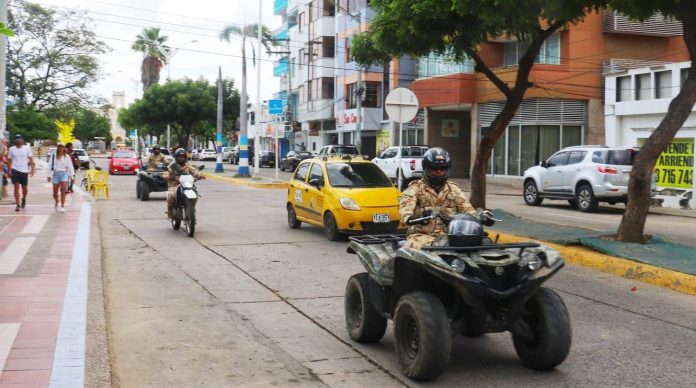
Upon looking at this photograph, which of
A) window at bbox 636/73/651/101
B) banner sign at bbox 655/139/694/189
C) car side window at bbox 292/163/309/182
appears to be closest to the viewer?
car side window at bbox 292/163/309/182

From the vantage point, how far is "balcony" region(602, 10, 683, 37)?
32.6m

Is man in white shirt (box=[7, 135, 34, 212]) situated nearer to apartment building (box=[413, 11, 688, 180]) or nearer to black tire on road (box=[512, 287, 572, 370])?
black tire on road (box=[512, 287, 572, 370])

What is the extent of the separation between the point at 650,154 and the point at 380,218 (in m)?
4.40

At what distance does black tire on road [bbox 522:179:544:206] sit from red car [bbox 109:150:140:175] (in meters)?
22.7

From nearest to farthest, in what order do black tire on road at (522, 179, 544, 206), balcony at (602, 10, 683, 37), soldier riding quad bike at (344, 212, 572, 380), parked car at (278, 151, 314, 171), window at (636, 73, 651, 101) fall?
soldier riding quad bike at (344, 212, 572, 380), black tire on road at (522, 179, 544, 206), window at (636, 73, 651, 101), balcony at (602, 10, 683, 37), parked car at (278, 151, 314, 171)

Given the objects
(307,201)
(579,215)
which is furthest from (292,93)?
(307,201)

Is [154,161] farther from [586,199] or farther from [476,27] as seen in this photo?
[586,199]

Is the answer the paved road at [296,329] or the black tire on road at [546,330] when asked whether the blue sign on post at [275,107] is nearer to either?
the paved road at [296,329]

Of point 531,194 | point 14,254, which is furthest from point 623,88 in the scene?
point 14,254

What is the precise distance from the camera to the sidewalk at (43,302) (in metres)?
5.12

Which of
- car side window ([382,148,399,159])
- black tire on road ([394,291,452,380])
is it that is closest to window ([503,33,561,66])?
car side window ([382,148,399,159])

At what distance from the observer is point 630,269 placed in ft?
31.3

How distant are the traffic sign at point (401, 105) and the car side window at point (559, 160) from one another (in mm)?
7882

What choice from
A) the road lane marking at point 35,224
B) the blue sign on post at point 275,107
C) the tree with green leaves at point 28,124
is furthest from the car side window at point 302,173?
the tree with green leaves at point 28,124
